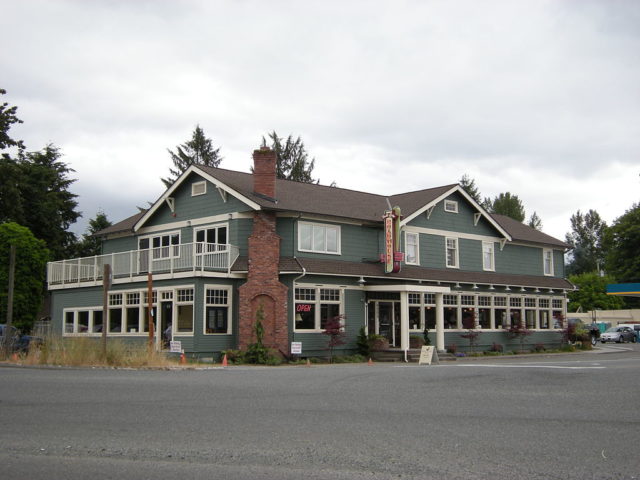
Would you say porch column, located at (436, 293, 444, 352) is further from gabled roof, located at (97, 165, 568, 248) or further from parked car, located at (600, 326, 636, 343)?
parked car, located at (600, 326, 636, 343)

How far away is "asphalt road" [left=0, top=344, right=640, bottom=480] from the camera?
8180mm

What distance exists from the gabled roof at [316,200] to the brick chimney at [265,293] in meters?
1.27

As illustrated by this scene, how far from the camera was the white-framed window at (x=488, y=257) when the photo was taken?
37938 millimetres

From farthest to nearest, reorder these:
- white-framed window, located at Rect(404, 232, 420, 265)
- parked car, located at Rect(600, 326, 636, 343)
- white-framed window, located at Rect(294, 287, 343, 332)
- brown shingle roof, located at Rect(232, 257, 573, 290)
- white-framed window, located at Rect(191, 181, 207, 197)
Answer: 1. parked car, located at Rect(600, 326, 636, 343)
2. white-framed window, located at Rect(404, 232, 420, 265)
3. white-framed window, located at Rect(191, 181, 207, 197)
4. white-framed window, located at Rect(294, 287, 343, 332)
5. brown shingle roof, located at Rect(232, 257, 573, 290)

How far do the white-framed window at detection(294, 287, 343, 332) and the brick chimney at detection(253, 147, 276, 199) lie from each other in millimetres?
4336

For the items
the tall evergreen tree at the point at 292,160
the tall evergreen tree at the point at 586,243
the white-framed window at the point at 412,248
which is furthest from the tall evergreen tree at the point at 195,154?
the tall evergreen tree at the point at 586,243

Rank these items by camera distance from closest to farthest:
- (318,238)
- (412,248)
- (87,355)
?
(87,355)
(318,238)
(412,248)

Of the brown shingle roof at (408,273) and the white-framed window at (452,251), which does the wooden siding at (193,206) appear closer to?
the brown shingle roof at (408,273)

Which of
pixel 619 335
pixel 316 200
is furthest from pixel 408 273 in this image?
pixel 619 335

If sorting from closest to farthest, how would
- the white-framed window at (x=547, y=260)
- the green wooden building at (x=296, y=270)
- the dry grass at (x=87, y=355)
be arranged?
the dry grass at (x=87, y=355) → the green wooden building at (x=296, y=270) → the white-framed window at (x=547, y=260)

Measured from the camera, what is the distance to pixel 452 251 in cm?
3631

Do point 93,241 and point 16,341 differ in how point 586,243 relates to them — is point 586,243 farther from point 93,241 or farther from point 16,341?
point 16,341

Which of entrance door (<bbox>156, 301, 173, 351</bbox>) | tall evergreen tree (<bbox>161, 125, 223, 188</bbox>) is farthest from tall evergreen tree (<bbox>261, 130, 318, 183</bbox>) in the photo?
entrance door (<bbox>156, 301, 173, 351</bbox>)

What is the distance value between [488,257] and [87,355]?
2207 centimetres
